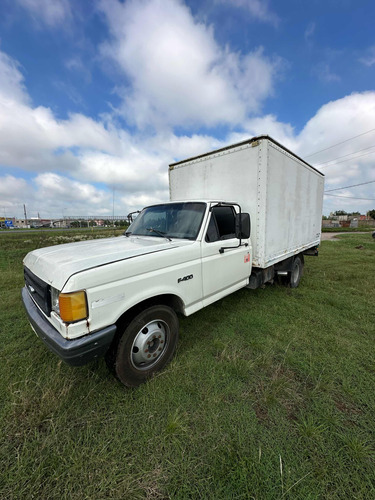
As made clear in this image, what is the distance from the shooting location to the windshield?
118 inches

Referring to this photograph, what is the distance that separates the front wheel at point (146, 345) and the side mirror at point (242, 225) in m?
1.58

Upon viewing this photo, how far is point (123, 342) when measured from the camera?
2.11 meters

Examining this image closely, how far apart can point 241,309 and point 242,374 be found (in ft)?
6.01

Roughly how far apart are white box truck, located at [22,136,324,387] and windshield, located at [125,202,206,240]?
0.02 m

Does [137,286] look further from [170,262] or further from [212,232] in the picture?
[212,232]

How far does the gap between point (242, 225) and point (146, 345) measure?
2085 millimetres

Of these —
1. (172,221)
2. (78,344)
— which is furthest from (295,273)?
(78,344)

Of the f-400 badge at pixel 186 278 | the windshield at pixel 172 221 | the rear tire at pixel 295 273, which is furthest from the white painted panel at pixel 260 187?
the f-400 badge at pixel 186 278

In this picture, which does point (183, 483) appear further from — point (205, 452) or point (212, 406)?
point (212, 406)

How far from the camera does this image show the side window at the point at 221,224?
307 cm

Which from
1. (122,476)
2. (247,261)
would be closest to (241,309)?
(247,261)

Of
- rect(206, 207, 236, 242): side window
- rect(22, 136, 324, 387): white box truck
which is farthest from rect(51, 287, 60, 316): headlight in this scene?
rect(206, 207, 236, 242): side window

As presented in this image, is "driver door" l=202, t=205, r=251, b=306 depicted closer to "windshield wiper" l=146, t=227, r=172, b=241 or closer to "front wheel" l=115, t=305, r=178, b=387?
"windshield wiper" l=146, t=227, r=172, b=241

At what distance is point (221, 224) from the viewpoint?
10.8 feet
